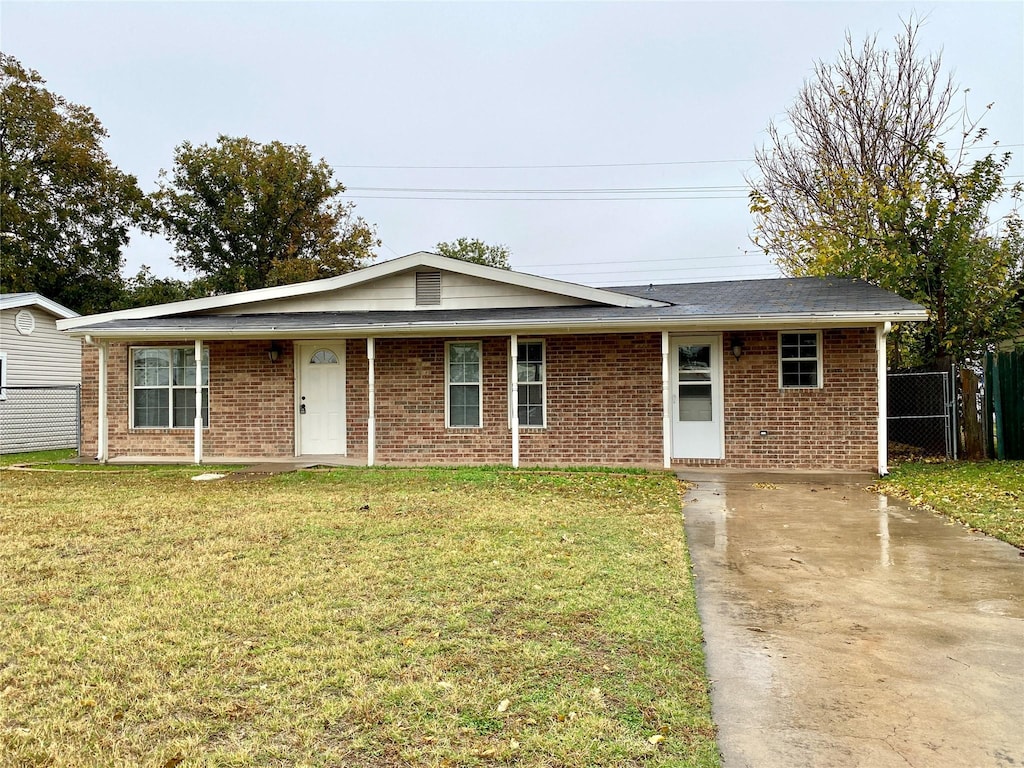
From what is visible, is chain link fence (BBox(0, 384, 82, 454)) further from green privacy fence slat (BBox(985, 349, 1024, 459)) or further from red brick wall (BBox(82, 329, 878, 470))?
green privacy fence slat (BBox(985, 349, 1024, 459))

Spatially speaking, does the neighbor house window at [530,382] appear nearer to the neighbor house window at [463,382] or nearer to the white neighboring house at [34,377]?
the neighbor house window at [463,382]

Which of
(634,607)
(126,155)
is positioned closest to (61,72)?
(126,155)

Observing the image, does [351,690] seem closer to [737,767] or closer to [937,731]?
[737,767]

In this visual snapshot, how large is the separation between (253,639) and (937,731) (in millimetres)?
3313

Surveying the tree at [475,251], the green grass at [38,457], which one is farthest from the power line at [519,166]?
the green grass at [38,457]

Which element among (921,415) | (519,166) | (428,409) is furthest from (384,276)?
(519,166)

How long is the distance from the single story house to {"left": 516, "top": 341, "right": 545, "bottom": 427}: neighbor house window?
1.4 inches

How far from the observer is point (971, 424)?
13547mm

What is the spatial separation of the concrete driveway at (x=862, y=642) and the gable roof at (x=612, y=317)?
4.52 meters

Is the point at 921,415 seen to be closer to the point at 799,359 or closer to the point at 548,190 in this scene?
the point at 799,359

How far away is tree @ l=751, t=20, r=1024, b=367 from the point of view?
14.3 meters

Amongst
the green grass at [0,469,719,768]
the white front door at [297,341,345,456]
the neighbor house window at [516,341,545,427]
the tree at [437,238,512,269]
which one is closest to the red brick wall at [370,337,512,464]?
the neighbor house window at [516,341,545,427]

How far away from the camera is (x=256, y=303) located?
578 inches

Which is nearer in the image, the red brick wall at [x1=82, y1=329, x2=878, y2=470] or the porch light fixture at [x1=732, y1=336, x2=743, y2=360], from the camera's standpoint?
the red brick wall at [x1=82, y1=329, x2=878, y2=470]
